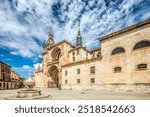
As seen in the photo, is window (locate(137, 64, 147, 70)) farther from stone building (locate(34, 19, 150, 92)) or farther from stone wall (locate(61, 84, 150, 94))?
stone wall (locate(61, 84, 150, 94))

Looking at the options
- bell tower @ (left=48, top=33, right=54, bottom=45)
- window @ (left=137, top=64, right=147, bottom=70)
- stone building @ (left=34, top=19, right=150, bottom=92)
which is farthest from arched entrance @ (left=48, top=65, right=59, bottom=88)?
window @ (left=137, top=64, right=147, bottom=70)

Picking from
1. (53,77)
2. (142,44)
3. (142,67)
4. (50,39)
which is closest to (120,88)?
(142,67)

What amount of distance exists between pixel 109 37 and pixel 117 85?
8039 mm

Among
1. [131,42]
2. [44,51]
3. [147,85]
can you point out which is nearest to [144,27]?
[131,42]

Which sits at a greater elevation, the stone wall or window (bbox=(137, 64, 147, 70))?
window (bbox=(137, 64, 147, 70))

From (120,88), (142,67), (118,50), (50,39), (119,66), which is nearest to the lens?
(142,67)

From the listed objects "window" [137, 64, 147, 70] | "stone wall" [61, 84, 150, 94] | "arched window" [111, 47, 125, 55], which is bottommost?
"stone wall" [61, 84, 150, 94]

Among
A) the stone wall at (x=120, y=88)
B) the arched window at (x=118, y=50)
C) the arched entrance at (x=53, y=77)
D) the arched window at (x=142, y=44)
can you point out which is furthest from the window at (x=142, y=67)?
the arched entrance at (x=53, y=77)

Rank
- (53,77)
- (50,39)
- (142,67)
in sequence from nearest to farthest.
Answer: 1. (142,67)
2. (53,77)
3. (50,39)

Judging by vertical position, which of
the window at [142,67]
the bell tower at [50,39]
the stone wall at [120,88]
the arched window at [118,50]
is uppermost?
the bell tower at [50,39]

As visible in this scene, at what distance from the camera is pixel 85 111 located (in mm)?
6309

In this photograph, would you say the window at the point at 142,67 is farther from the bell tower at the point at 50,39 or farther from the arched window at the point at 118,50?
the bell tower at the point at 50,39

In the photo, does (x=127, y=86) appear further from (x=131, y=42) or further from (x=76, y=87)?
(x=76, y=87)

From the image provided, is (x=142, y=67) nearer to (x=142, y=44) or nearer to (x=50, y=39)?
(x=142, y=44)
